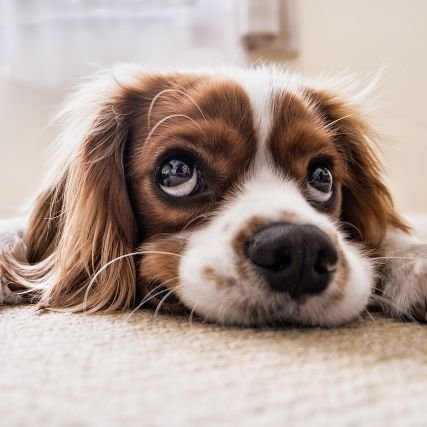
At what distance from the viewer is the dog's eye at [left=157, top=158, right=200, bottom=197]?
Answer: 1.17 meters

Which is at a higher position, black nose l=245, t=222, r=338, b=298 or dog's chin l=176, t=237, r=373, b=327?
black nose l=245, t=222, r=338, b=298

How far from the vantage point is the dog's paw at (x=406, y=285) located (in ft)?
3.51

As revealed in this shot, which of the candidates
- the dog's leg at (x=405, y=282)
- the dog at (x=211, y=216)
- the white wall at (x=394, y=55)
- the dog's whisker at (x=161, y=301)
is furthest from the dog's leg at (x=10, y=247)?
the white wall at (x=394, y=55)

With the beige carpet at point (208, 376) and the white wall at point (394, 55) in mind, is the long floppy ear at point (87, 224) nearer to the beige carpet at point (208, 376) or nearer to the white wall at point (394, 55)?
the beige carpet at point (208, 376)

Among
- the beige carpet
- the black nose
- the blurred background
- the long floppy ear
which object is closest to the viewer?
the beige carpet

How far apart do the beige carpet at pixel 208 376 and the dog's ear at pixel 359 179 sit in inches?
21.0

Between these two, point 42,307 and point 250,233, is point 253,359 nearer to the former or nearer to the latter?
point 250,233

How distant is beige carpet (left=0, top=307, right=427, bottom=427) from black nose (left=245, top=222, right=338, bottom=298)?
7 cm

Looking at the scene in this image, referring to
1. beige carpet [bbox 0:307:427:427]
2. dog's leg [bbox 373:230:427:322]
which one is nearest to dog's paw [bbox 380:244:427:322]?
dog's leg [bbox 373:230:427:322]

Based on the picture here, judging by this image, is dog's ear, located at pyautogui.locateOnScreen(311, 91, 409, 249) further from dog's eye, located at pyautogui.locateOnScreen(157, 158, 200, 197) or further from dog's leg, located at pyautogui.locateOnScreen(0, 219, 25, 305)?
dog's leg, located at pyautogui.locateOnScreen(0, 219, 25, 305)

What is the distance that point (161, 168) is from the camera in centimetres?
121

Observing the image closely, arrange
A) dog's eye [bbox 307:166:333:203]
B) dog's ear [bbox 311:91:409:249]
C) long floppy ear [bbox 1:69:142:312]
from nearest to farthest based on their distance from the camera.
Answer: long floppy ear [bbox 1:69:142:312] → dog's eye [bbox 307:166:333:203] → dog's ear [bbox 311:91:409:249]

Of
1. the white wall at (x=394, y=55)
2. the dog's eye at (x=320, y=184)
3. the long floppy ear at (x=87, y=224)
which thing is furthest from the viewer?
the white wall at (x=394, y=55)

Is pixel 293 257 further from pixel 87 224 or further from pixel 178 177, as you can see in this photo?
pixel 87 224
